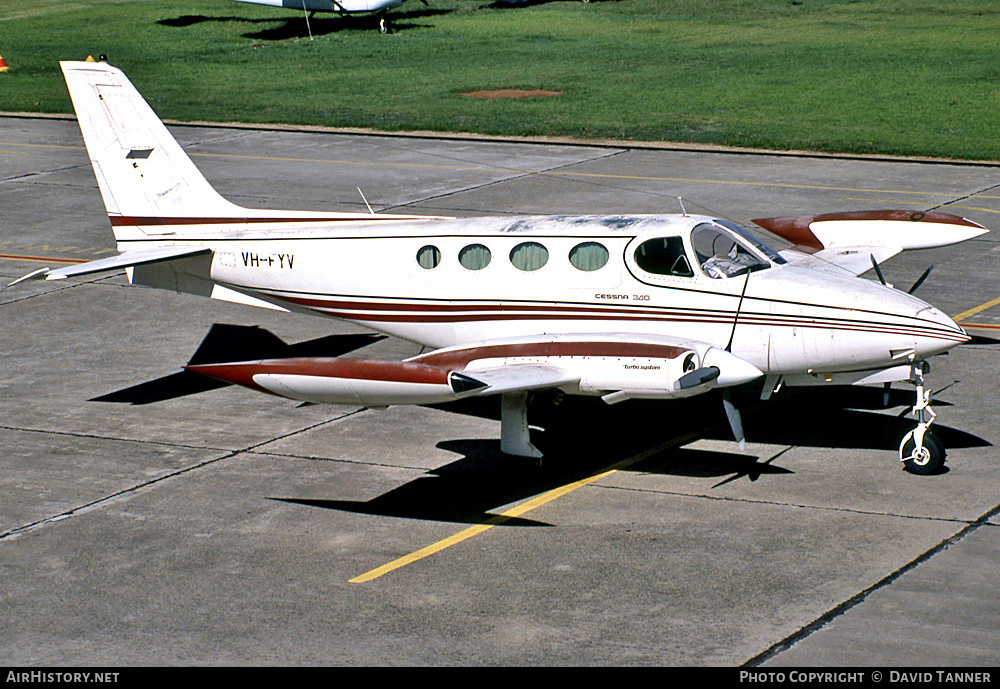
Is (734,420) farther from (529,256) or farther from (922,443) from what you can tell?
(529,256)

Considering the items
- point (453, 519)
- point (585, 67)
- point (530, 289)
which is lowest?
point (453, 519)

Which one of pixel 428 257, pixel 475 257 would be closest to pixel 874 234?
pixel 475 257

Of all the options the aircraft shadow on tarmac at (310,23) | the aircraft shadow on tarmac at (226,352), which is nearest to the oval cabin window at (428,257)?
the aircraft shadow on tarmac at (226,352)

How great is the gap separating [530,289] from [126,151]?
707cm

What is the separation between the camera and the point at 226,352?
20.8 meters

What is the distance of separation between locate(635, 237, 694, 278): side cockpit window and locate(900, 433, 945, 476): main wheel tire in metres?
3.42

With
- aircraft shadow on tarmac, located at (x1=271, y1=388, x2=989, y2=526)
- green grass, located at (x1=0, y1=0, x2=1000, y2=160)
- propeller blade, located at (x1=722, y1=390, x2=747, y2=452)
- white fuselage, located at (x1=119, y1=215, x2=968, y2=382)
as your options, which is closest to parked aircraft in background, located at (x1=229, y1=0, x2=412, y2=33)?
green grass, located at (x1=0, y1=0, x2=1000, y2=160)

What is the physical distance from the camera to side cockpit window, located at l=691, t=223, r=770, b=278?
16031 millimetres

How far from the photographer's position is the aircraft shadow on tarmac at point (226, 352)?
1903cm

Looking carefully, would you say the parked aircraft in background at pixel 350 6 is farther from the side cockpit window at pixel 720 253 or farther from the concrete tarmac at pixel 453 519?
the side cockpit window at pixel 720 253

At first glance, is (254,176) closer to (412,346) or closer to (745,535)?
(412,346)

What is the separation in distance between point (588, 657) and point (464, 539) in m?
2.96

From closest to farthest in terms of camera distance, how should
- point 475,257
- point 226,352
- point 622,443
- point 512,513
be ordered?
point 512,513 < point 622,443 < point 475,257 < point 226,352

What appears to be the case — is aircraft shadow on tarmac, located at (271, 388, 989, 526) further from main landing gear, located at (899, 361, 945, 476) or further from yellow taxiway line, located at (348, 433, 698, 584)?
main landing gear, located at (899, 361, 945, 476)
